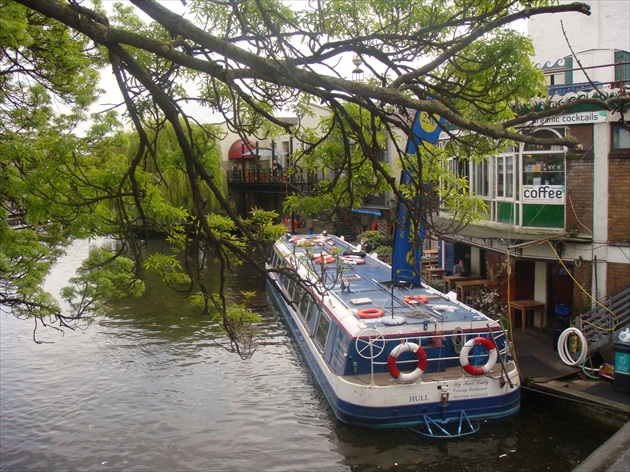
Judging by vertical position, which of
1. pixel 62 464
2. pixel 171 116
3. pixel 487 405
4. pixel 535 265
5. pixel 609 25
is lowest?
pixel 62 464

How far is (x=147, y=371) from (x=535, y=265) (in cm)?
1045

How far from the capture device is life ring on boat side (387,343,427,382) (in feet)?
37.4

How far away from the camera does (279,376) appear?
15.4 m

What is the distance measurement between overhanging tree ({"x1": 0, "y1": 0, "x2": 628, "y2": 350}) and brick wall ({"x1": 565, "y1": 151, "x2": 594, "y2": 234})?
6414 mm

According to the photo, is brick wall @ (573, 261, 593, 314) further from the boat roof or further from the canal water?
the boat roof

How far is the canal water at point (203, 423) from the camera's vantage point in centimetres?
1105

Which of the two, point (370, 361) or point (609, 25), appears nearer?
point (370, 361)

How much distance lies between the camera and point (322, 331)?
14.6m

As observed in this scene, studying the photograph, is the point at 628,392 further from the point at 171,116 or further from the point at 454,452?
the point at 171,116

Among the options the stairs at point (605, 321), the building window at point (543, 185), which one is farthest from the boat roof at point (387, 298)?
the building window at point (543, 185)

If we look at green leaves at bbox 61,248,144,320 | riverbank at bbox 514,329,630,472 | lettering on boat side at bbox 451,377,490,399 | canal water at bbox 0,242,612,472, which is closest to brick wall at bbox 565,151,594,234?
riverbank at bbox 514,329,630,472

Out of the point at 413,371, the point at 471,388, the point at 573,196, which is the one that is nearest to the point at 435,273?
the point at 573,196

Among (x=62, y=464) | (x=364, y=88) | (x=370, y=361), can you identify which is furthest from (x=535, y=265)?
(x=364, y=88)

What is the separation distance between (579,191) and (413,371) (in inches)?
248
